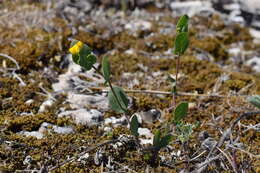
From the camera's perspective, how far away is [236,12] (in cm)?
468

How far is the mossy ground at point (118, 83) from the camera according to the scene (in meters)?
2.10

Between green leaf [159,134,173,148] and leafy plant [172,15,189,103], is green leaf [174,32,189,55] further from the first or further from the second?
green leaf [159,134,173,148]

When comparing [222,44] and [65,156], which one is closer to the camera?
[65,156]

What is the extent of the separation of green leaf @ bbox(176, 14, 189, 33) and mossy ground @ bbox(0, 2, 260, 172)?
0.75 metres

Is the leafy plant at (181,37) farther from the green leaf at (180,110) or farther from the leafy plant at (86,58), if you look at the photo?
the leafy plant at (86,58)

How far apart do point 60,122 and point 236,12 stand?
3245mm

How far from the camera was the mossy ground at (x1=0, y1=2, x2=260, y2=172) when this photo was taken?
6.88 ft

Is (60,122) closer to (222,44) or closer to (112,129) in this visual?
(112,129)

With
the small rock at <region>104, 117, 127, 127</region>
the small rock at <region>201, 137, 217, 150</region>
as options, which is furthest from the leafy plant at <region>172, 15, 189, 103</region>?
the small rock at <region>104, 117, 127, 127</region>

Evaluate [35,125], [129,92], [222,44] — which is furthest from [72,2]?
[35,125]

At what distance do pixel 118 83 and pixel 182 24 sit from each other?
3.79 feet

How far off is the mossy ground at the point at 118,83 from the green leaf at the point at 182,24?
75cm

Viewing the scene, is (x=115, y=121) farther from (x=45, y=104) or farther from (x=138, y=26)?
(x=138, y=26)

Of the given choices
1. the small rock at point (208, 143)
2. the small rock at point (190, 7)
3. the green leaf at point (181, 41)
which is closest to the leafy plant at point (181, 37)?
the green leaf at point (181, 41)
